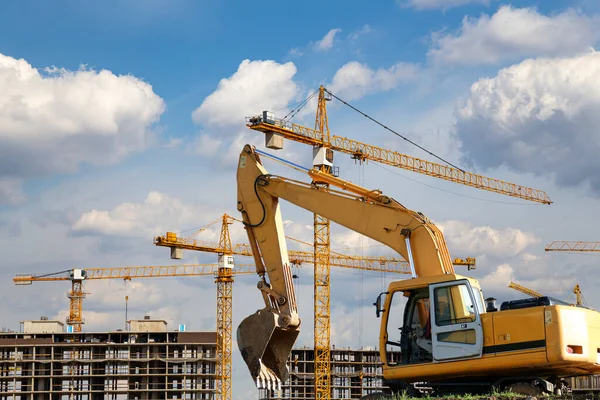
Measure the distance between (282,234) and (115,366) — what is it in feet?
329

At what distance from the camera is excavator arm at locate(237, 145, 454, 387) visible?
2588 centimetres

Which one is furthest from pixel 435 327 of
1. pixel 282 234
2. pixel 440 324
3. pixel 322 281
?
pixel 322 281

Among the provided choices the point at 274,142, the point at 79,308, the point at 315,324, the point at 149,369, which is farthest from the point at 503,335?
the point at 79,308

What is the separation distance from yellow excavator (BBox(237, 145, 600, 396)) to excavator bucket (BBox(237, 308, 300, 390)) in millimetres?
28

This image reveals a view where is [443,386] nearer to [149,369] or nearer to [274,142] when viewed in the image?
[274,142]

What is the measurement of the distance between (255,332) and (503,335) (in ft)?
25.7

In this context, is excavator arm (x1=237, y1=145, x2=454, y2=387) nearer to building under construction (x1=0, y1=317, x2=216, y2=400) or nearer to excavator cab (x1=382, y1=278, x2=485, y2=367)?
excavator cab (x1=382, y1=278, x2=485, y2=367)

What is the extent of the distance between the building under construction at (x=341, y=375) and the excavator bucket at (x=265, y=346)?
105361 millimetres

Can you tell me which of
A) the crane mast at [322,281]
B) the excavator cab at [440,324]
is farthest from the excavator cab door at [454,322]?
the crane mast at [322,281]

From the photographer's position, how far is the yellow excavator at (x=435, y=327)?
2184cm

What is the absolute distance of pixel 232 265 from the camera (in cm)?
13262

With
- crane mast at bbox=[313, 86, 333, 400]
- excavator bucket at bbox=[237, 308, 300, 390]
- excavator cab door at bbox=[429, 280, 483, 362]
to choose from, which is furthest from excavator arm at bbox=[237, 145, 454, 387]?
crane mast at bbox=[313, 86, 333, 400]

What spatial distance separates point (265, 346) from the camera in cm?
2706

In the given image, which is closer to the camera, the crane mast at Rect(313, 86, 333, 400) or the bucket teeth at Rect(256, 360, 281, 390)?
the bucket teeth at Rect(256, 360, 281, 390)
